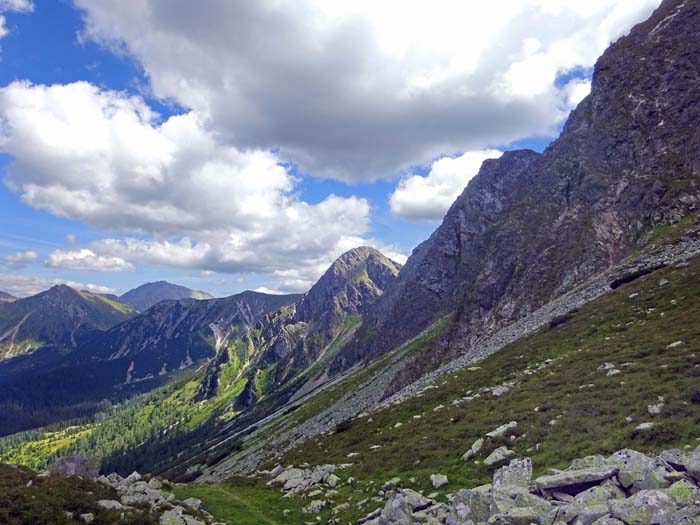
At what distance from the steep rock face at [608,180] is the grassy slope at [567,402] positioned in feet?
114

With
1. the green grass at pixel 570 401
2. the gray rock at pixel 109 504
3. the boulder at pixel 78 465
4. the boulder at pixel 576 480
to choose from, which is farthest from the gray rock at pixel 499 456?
the boulder at pixel 78 465

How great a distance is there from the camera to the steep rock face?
273 feet

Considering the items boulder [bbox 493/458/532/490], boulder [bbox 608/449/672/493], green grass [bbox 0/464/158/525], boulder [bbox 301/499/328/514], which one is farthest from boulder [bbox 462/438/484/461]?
green grass [bbox 0/464/158/525]

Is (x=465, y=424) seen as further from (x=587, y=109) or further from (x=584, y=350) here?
(x=587, y=109)

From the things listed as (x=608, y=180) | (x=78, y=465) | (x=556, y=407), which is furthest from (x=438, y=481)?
(x=608, y=180)

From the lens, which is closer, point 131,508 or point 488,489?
point 488,489

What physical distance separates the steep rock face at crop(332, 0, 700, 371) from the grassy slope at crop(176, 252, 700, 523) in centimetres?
3466

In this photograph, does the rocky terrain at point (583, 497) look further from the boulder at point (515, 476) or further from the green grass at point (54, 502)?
the green grass at point (54, 502)

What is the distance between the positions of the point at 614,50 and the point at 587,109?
17088 mm

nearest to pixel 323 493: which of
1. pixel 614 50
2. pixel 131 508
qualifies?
pixel 131 508

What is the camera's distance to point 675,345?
103ft

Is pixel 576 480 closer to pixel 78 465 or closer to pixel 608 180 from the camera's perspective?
pixel 78 465

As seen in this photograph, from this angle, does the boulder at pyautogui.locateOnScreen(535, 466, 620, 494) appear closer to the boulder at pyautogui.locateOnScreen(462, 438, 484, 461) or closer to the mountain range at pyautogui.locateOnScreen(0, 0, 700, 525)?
the mountain range at pyautogui.locateOnScreen(0, 0, 700, 525)

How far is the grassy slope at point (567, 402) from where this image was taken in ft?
71.7
